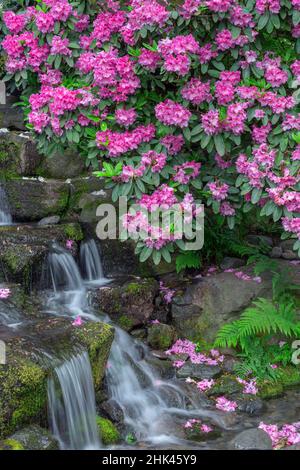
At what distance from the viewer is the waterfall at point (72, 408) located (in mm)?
4527

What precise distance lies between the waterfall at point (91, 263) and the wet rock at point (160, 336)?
97 centimetres

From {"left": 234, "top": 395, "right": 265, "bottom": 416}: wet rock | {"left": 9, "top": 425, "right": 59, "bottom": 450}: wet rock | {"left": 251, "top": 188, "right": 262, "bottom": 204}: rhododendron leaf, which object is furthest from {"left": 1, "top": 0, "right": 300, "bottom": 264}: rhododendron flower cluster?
{"left": 9, "top": 425, "right": 59, "bottom": 450}: wet rock

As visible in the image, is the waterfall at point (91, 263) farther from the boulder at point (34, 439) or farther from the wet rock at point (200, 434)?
the boulder at point (34, 439)

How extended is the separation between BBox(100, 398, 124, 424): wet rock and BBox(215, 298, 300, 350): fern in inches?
47.7

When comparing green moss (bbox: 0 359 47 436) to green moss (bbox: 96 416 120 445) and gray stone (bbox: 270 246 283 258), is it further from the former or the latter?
gray stone (bbox: 270 246 283 258)

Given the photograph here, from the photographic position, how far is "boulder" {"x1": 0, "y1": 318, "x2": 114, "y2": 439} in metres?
4.25

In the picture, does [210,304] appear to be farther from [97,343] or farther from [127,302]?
[97,343]

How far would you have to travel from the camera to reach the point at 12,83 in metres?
8.72

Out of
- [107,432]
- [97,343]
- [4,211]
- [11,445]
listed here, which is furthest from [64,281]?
[11,445]

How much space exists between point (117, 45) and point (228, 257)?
8.57 feet

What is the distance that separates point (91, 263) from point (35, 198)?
1.19 metres

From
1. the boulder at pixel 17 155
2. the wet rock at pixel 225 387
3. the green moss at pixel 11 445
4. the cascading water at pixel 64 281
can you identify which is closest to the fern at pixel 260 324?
the wet rock at pixel 225 387

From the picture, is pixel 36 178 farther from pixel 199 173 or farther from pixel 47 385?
pixel 47 385

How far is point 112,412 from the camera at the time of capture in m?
4.91
